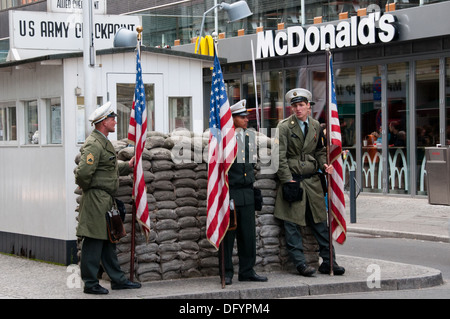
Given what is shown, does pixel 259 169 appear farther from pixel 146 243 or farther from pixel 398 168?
pixel 398 168

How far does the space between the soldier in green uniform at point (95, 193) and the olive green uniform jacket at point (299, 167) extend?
2.11 meters

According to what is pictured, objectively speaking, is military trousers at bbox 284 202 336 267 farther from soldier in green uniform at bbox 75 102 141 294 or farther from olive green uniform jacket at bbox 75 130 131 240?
olive green uniform jacket at bbox 75 130 131 240

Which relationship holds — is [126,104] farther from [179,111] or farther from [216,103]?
[216,103]

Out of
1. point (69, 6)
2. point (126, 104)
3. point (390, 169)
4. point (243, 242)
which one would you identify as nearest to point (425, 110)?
point (390, 169)

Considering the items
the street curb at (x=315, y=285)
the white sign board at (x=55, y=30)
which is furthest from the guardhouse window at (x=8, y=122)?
the street curb at (x=315, y=285)

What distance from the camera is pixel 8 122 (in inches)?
508

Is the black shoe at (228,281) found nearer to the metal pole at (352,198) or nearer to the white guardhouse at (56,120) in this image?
the white guardhouse at (56,120)

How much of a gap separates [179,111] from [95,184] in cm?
483

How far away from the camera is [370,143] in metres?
22.3

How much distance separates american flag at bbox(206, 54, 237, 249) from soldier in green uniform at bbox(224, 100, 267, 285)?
0.70 ft

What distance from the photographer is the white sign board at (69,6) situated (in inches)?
496

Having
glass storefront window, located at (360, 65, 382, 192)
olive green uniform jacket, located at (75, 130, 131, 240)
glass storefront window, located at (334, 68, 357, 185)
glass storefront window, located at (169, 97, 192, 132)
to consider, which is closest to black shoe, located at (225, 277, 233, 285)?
olive green uniform jacket, located at (75, 130, 131, 240)
